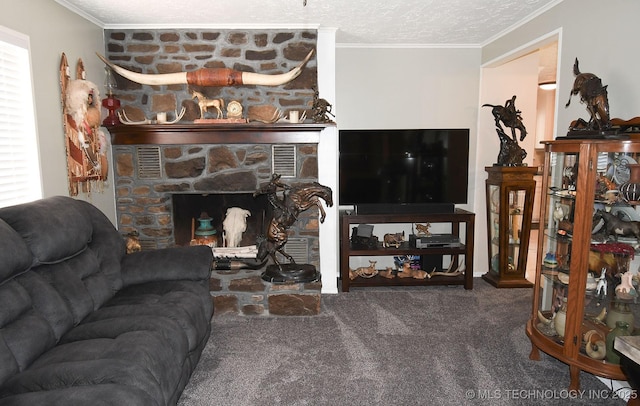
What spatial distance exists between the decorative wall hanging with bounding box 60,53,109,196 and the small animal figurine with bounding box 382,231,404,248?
265 cm

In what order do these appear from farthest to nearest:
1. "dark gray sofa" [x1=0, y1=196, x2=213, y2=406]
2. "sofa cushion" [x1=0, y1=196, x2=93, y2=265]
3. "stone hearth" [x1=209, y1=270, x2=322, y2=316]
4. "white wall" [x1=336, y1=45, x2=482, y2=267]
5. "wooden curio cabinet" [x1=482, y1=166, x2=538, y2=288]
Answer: "white wall" [x1=336, y1=45, x2=482, y2=267]
"wooden curio cabinet" [x1=482, y1=166, x2=538, y2=288]
"stone hearth" [x1=209, y1=270, x2=322, y2=316]
"sofa cushion" [x1=0, y1=196, x2=93, y2=265]
"dark gray sofa" [x1=0, y1=196, x2=213, y2=406]

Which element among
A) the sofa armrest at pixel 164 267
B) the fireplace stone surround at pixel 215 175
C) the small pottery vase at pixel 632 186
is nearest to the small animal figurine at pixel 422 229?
the fireplace stone surround at pixel 215 175

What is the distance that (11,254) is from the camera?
6.15 ft

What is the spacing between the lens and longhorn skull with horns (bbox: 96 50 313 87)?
367cm

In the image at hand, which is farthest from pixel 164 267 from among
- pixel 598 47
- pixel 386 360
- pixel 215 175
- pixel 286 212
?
pixel 598 47

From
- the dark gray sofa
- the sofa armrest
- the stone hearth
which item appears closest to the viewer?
the dark gray sofa

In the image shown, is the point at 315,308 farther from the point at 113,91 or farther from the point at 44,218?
the point at 113,91

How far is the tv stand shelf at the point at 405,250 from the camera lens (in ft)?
13.1

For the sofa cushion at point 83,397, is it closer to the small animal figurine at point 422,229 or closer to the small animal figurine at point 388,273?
the small animal figurine at point 388,273

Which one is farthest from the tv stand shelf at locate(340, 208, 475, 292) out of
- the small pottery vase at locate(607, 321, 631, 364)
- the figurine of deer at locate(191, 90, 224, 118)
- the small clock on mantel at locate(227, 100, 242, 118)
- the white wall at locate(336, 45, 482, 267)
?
the small pottery vase at locate(607, 321, 631, 364)

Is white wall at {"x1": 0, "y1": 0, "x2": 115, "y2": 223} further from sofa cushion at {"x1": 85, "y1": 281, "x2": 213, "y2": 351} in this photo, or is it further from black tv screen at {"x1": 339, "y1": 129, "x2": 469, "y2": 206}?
black tv screen at {"x1": 339, "y1": 129, "x2": 469, "y2": 206}

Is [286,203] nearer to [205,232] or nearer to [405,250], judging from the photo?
[205,232]

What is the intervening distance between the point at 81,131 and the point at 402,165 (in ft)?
9.28

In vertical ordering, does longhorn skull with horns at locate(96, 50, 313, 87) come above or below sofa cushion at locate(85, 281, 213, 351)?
above
